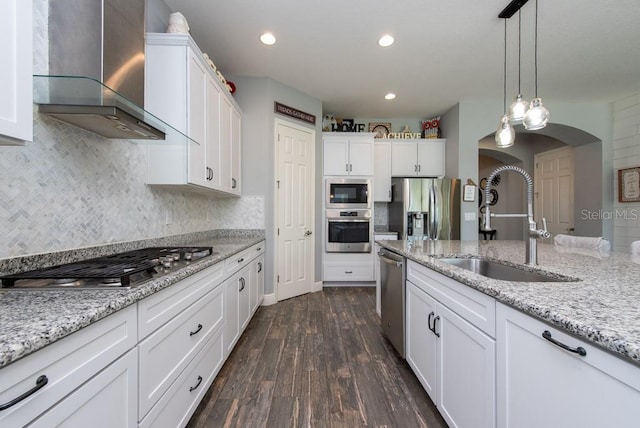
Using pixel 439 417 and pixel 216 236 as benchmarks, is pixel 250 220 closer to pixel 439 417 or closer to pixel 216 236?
pixel 216 236

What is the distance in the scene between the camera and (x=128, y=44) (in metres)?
1.44

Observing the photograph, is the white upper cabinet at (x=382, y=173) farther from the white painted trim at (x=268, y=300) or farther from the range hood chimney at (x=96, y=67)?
the range hood chimney at (x=96, y=67)

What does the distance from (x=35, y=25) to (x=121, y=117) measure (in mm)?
499

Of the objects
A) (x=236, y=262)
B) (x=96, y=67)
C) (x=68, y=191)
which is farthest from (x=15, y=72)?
(x=236, y=262)

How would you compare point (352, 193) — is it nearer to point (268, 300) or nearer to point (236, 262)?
point (268, 300)

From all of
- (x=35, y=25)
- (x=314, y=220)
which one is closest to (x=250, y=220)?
(x=314, y=220)

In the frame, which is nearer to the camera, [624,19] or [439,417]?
[439,417]

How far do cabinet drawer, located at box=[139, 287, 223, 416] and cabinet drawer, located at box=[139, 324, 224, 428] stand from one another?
46mm

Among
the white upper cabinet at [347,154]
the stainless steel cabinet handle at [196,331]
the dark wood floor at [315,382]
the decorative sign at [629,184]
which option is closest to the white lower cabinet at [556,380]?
the dark wood floor at [315,382]

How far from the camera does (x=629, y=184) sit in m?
3.72

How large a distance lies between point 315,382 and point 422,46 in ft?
10.4

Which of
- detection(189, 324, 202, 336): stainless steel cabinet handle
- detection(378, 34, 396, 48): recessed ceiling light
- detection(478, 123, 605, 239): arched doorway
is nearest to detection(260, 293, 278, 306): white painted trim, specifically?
detection(189, 324, 202, 336): stainless steel cabinet handle

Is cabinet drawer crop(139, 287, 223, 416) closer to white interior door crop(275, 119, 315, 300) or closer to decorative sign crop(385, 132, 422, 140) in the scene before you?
white interior door crop(275, 119, 315, 300)

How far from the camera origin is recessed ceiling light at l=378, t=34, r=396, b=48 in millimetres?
2528
